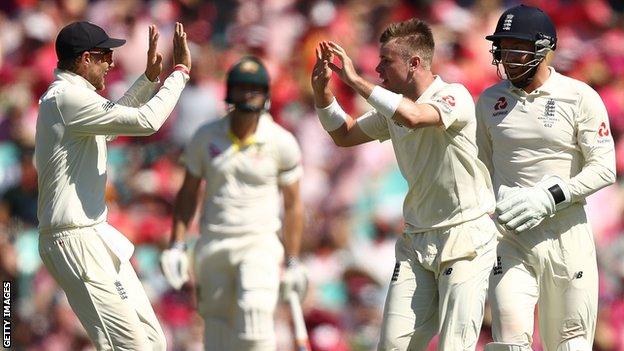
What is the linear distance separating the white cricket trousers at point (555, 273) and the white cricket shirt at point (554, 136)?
0.23 metres

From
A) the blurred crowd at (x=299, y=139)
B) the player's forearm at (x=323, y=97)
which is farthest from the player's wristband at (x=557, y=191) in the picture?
the blurred crowd at (x=299, y=139)

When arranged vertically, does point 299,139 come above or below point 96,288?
above

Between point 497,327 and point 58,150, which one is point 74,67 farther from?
point 497,327

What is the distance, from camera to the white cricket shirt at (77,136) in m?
7.36

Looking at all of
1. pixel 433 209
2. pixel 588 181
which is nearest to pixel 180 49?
pixel 433 209

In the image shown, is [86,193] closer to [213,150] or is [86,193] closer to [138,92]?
[138,92]

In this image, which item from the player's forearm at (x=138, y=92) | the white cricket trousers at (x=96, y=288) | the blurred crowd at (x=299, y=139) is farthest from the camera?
the blurred crowd at (x=299, y=139)

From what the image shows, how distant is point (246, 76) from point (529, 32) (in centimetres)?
302

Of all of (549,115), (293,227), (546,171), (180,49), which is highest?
(180,49)

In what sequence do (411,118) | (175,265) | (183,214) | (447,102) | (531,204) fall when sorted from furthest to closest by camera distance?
(183,214) → (175,265) → (531,204) → (447,102) → (411,118)

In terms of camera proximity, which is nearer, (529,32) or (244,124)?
(529,32)

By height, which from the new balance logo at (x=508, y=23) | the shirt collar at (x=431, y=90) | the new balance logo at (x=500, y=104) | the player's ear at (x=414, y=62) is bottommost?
the new balance logo at (x=500, y=104)

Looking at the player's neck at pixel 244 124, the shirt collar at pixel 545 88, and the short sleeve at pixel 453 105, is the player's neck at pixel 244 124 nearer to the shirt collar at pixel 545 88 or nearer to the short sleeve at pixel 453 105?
the shirt collar at pixel 545 88

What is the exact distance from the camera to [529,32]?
784cm
